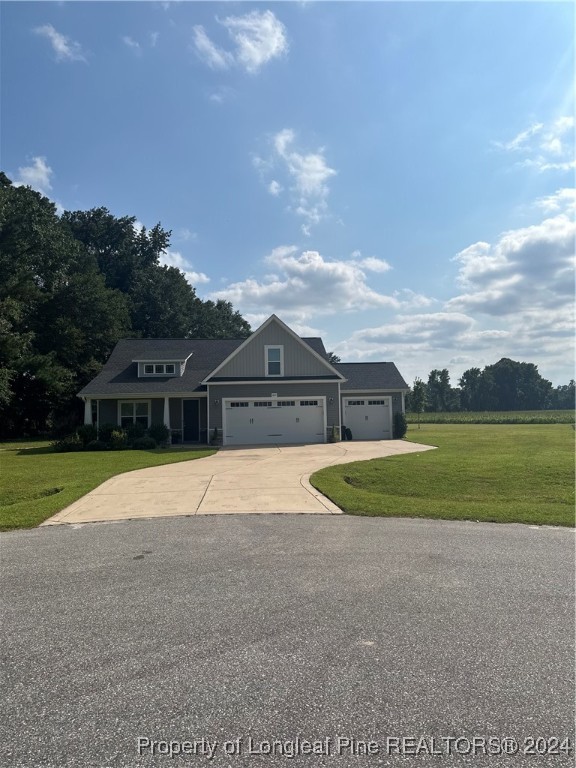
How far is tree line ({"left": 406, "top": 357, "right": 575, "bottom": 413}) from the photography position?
110 metres

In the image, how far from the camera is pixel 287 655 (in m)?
3.67

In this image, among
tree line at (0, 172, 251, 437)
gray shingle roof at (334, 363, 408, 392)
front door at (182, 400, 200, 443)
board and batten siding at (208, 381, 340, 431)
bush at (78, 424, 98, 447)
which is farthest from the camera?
tree line at (0, 172, 251, 437)

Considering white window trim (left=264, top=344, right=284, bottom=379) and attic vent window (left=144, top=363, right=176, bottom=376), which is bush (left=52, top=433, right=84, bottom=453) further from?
white window trim (left=264, top=344, right=284, bottom=379)

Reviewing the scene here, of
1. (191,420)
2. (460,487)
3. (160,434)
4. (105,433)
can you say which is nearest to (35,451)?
(105,433)

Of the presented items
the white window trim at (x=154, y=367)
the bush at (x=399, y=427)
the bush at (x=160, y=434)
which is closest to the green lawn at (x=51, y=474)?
the bush at (x=160, y=434)

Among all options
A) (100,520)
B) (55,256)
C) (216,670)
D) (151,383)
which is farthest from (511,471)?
(55,256)

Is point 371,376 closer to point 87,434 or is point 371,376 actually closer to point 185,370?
point 185,370

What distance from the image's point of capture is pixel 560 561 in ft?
20.2

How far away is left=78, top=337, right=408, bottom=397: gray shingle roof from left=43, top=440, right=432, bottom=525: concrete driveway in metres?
8.97

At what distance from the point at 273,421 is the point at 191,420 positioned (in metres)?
4.71

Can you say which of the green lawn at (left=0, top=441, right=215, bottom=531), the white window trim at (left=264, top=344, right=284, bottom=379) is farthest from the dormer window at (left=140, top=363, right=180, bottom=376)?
the green lawn at (left=0, top=441, right=215, bottom=531)

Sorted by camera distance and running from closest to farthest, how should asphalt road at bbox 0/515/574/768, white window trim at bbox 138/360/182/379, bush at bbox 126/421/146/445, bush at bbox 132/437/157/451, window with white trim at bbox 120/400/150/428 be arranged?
1. asphalt road at bbox 0/515/574/768
2. bush at bbox 132/437/157/451
3. bush at bbox 126/421/146/445
4. window with white trim at bbox 120/400/150/428
5. white window trim at bbox 138/360/182/379

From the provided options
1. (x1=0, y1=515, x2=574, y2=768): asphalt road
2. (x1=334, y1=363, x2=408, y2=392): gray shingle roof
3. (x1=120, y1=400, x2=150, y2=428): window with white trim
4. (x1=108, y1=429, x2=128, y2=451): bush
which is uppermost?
(x1=334, y1=363, x2=408, y2=392): gray shingle roof

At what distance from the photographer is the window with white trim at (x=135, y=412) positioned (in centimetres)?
2634
